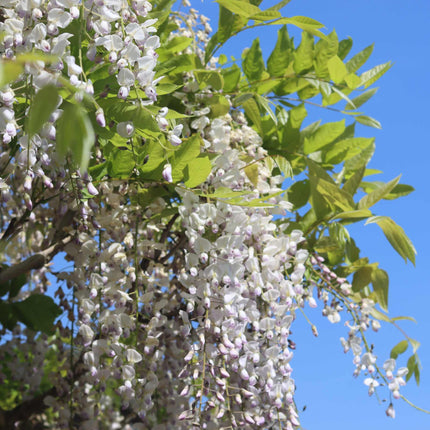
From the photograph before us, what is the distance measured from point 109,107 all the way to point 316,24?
0.49m

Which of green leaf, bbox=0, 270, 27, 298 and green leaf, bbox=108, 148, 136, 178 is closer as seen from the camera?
green leaf, bbox=108, 148, 136, 178

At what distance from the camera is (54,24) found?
0.99m

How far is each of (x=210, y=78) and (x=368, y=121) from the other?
56cm

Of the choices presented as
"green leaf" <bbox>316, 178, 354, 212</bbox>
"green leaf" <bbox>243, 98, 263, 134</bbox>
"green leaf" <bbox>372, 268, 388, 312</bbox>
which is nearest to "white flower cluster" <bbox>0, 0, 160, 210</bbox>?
"green leaf" <bbox>243, 98, 263, 134</bbox>

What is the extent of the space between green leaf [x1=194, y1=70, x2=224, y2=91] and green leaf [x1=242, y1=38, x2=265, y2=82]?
24cm

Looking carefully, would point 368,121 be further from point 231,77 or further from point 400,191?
point 231,77

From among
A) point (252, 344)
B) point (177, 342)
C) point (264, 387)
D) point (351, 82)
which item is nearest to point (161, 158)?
point (252, 344)

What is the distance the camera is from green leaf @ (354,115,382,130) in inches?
67.9

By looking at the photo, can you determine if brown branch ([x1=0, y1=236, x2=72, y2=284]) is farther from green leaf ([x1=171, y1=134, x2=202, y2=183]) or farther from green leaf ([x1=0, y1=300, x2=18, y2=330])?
green leaf ([x1=171, y1=134, x2=202, y2=183])

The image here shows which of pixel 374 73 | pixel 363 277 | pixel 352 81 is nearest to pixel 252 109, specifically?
pixel 352 81

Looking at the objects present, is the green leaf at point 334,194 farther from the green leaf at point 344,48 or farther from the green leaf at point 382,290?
the green leaf at point 344,48

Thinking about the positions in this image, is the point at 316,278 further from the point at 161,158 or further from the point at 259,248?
the point at 161,158

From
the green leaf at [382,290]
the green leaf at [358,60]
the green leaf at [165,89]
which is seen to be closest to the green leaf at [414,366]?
the green leaf at [382,290]

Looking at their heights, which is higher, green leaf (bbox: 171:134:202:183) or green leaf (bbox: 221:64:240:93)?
green leaf (bbox: 221:64:240:93)
